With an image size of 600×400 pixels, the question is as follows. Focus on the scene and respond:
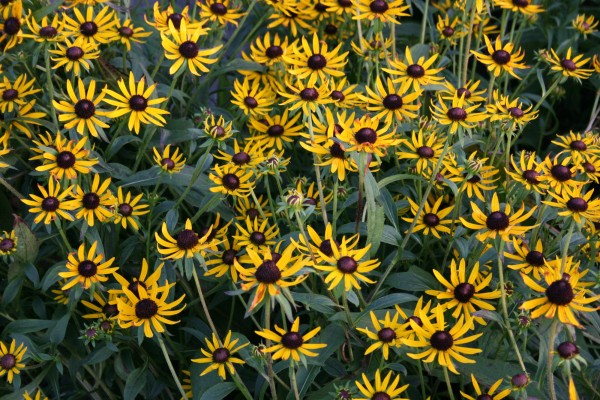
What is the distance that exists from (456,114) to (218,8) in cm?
82

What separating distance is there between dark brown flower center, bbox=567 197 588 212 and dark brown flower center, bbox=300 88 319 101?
0.53 m

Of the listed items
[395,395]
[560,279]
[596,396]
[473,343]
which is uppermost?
[560,279]

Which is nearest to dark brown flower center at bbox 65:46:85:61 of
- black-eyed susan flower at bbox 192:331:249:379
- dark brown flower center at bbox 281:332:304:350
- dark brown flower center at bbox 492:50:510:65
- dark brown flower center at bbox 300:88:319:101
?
dark brown flower center at bbox 300:88:319:101

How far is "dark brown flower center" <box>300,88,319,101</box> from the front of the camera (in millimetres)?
1594

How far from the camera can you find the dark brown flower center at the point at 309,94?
1.59 m

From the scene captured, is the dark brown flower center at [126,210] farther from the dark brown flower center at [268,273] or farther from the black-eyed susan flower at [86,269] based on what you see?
the dark brown flower center at [268,273]

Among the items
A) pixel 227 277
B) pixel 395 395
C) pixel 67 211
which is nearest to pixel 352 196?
pixel 227 277

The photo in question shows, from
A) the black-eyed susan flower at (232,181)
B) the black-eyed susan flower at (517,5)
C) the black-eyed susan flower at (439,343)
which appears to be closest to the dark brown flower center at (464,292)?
the black-eyed susan flower at (439,343)

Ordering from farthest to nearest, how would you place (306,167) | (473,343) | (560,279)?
(306,167) → (473,343) → (560,279)

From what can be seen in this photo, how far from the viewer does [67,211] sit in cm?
167

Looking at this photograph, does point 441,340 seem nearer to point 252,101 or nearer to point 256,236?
point 256,236

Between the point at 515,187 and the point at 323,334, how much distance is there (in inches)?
20.4

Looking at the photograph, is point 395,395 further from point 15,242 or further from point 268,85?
point 268,85

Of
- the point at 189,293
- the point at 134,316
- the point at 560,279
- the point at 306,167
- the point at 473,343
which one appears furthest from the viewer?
the point at 306,167
